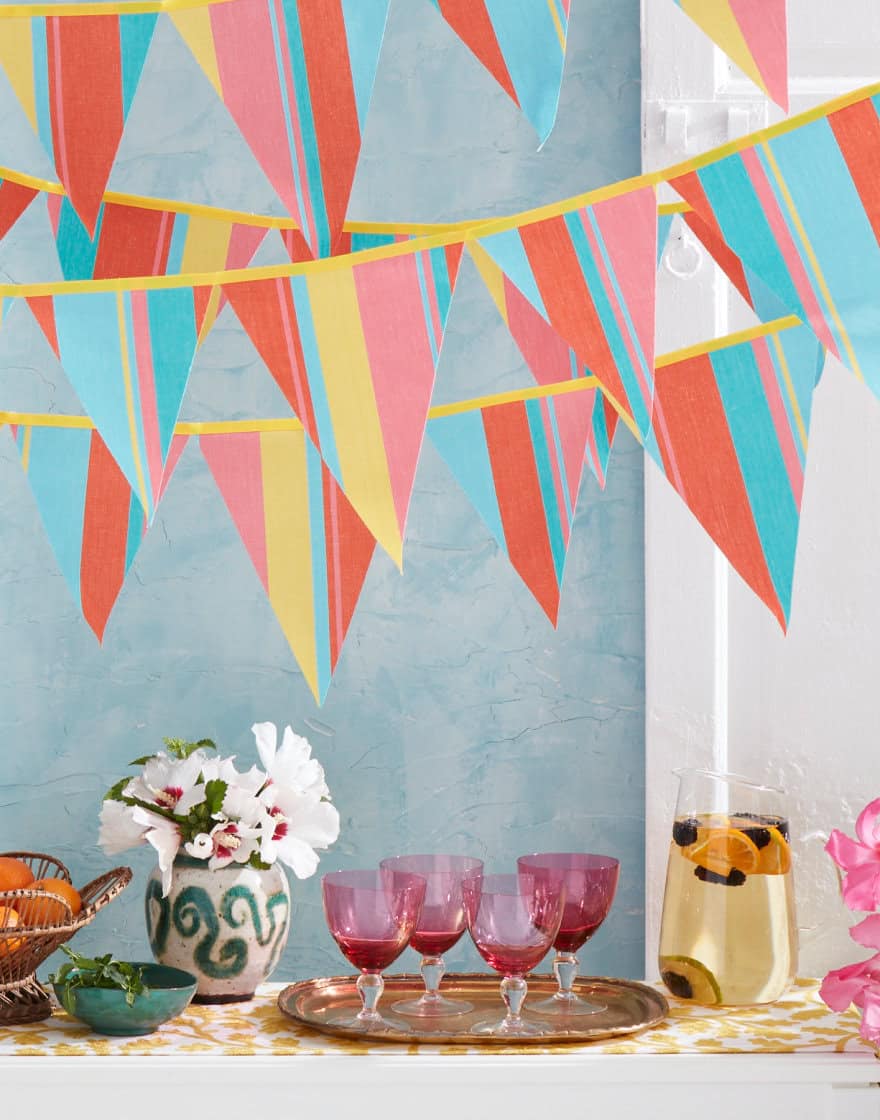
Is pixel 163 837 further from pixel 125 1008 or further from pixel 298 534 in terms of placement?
pixel 298 534

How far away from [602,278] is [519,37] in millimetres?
169

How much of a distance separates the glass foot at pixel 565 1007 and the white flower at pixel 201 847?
1.22 ft

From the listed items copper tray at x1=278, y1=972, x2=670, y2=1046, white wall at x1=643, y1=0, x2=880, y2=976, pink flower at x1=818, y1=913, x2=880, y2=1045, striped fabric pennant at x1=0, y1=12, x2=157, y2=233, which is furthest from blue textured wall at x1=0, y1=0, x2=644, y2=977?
striped fabric pennant at x1=0, y1=12, x2=157, y2=233

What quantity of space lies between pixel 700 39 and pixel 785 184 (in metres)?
0.87

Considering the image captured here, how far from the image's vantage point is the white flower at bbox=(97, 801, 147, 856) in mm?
1385

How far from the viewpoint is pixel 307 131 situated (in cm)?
87

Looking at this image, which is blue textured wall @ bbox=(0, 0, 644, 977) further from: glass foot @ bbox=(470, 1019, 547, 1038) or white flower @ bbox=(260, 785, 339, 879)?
glass foot @ bbox=(470, 1019, 547, 1038)

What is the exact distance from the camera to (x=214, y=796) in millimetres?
1379

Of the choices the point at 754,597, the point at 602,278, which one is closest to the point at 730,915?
the point at 754,597

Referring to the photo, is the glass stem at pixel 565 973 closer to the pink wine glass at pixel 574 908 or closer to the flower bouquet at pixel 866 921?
the pink wine glass at pixel 574 908

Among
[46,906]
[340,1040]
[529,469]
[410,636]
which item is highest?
[529,469]

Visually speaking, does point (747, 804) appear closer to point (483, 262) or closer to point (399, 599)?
point (399, 599)

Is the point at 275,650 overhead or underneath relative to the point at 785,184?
underneath

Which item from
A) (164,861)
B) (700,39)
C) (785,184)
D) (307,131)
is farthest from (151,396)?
(700,39)
